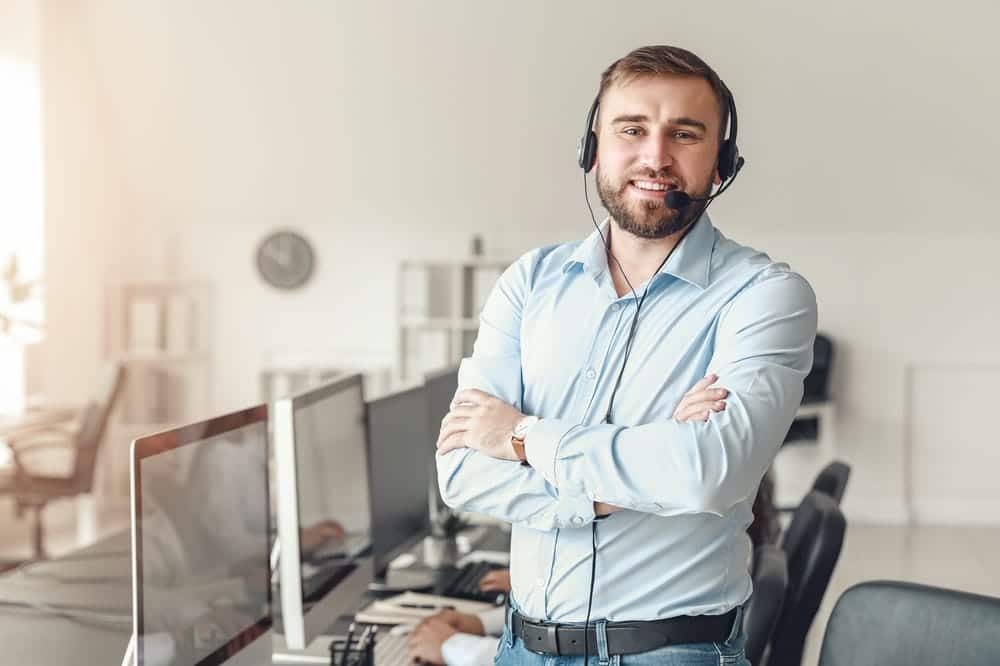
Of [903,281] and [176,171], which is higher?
[176,171]

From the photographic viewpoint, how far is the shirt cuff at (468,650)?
7.08 ft

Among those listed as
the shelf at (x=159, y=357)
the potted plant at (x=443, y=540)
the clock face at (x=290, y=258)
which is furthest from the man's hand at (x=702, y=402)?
the clock face at (x=290, y=258)

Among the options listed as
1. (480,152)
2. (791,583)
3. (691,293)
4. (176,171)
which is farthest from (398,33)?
(691,293)

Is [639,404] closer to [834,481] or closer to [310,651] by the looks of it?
[310,651]

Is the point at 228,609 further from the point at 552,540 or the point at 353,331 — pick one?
the point at 353,331

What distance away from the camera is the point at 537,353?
177 centimetres

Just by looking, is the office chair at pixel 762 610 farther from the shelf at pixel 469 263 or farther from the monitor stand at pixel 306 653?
the shelf at pixel 469 263

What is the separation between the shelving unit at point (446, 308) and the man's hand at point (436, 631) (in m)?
4.64

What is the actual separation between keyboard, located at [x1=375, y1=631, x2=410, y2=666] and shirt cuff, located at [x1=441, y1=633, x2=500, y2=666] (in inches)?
3.6

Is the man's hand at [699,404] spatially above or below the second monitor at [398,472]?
above

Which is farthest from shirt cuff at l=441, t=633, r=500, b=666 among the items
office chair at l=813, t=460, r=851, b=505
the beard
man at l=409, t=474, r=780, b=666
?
office chair at l=813, t=460, r=851, b=505

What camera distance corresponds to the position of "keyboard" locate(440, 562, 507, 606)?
9.08 ft

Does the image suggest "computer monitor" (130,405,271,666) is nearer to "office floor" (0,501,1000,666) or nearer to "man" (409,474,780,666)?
"man" (409,474,780,666)

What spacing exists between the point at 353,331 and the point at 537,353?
18.6 ft
